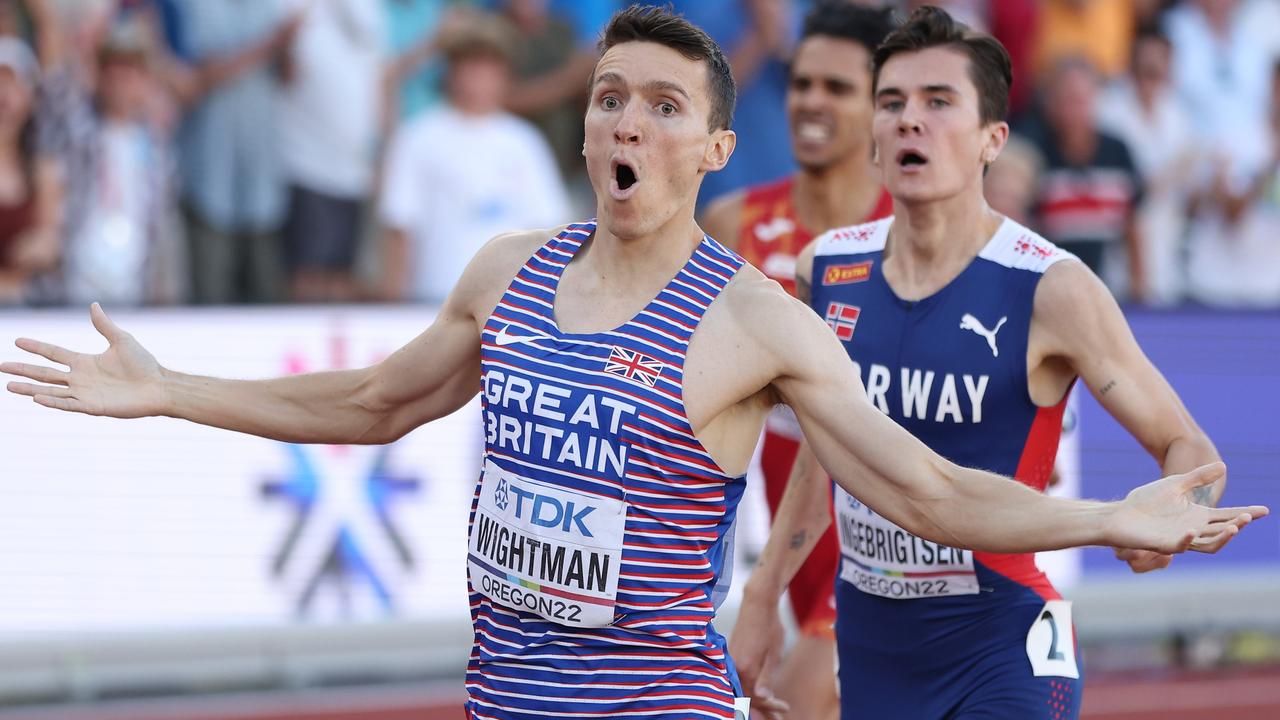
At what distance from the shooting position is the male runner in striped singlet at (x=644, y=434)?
3.99 metres

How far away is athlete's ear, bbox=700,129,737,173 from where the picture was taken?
4230 mm

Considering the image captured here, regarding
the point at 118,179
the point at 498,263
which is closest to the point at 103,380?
the point at 498,263

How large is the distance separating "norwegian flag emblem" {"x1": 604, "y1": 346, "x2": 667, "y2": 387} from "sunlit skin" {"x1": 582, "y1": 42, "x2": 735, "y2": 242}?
0.96ft

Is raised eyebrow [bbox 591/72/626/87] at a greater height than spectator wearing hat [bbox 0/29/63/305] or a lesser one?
lesser

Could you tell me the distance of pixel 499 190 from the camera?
33.8 feet

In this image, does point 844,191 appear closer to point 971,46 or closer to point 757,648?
point 971,46

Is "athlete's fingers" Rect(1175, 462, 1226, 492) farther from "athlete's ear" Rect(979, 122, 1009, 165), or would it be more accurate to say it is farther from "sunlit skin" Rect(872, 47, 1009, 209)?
"athlete's ear" Rect(979, 122, 1009, 165)

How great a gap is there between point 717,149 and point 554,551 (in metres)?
0.98

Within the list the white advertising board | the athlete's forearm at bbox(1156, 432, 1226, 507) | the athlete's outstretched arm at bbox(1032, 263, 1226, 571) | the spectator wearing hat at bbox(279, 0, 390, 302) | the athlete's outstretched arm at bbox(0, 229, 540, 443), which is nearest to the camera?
the athlete's outstretched arm at bbox(0, 229, 540, 443)

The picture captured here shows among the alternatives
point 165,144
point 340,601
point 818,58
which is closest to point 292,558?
point 340,601

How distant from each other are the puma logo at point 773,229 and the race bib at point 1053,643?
223 cm

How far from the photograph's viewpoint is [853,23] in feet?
22.7

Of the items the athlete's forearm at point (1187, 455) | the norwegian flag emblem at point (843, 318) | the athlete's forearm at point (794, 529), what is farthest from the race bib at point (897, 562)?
the athlete's forearm at point (1187, 455)

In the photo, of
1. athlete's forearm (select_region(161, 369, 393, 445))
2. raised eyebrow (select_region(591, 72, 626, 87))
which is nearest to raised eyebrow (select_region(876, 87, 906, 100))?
raised eyebrow (select_region(591, 72, 626, 87))
